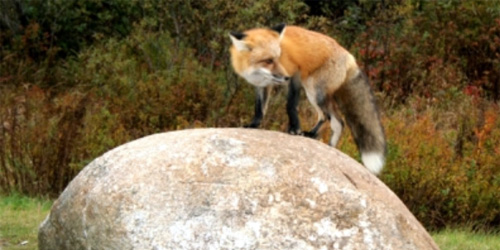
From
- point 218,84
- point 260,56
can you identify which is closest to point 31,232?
point 260,56

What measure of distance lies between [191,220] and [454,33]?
1083cm

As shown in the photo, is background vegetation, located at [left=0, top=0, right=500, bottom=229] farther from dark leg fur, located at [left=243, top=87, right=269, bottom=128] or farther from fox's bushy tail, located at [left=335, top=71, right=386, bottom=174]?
dark leg fur, located at [left=243, top=87, right=269, bottom=128]

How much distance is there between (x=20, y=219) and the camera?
9.23 meters

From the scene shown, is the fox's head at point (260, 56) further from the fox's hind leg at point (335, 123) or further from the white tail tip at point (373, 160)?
the white tail tip at point (373, 160)

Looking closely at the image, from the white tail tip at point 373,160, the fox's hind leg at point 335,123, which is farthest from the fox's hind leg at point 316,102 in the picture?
the white tail tip at point 373,160

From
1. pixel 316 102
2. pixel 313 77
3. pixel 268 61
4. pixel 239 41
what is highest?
pixel 239 41

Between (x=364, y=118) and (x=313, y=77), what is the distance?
801 millimetres

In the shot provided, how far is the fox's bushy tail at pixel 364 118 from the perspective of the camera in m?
7.97

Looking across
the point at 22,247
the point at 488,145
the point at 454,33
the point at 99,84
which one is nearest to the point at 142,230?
the point at 22,247

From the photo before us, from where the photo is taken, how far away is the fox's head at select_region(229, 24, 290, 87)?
23.3 ft

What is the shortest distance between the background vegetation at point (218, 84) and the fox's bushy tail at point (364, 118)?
2087 mm

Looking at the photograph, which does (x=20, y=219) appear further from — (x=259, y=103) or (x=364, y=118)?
(x=364, y=118)

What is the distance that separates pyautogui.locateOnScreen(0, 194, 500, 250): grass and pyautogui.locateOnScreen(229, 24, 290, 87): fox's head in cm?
253

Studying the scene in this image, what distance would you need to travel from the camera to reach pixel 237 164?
6.20 metres
